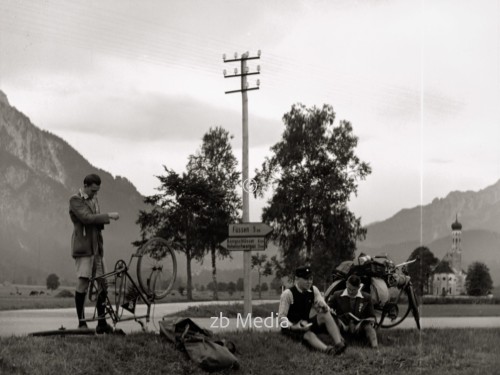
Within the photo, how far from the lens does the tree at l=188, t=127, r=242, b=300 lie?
34.8 meters

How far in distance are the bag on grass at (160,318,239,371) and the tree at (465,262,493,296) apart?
11125cm

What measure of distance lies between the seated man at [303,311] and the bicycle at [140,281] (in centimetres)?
180

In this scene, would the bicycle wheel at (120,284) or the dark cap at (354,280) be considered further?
the dark cap at (354,280)

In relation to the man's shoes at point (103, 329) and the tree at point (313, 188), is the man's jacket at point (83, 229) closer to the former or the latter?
the man's shoes at point (103, 329)

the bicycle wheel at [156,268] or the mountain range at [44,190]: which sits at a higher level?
the mountain range at [44,190]

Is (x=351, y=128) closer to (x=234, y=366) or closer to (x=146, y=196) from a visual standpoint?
(x=146, y=196)

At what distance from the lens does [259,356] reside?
941 centimetres

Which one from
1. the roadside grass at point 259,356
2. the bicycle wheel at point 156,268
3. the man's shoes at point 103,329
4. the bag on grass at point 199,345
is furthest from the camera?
the bicycle wheel at point 156,268

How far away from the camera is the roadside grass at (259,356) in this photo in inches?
314

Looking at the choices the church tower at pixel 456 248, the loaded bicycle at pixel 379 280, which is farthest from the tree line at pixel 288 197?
the church tower at pixel 456 248

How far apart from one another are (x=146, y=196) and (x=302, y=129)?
364 inches

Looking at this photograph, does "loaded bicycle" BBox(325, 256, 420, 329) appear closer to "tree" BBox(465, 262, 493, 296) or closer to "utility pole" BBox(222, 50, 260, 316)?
"utility pole" BBox(222, 50, 260, 316)

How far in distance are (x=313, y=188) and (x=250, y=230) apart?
2131cm

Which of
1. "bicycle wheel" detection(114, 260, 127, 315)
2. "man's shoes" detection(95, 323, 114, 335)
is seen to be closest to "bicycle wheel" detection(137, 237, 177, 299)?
"bicycle wheel" detection(114, 260, 127, 315)
